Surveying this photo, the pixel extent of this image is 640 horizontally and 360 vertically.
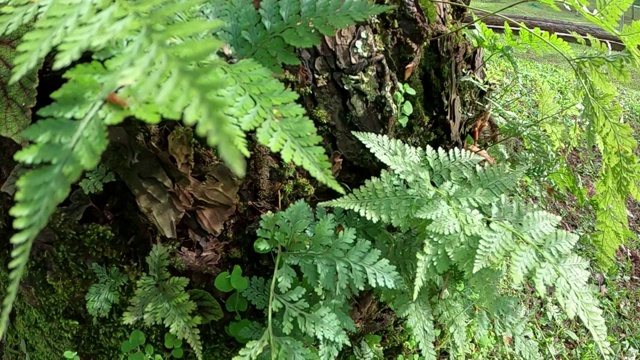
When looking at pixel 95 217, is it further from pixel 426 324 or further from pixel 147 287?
pixel 426 324

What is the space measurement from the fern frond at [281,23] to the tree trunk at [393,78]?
1.12ft

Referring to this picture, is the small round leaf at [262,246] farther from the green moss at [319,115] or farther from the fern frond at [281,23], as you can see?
the fern frond at [281,23]

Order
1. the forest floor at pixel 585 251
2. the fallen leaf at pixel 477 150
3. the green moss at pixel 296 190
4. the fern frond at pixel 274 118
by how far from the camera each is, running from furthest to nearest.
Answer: the forest floor at pixel 585 251
the fallen leaf at pixel 477 150
the green moss at pixel 296 190
the fern frond at pixel 274 118

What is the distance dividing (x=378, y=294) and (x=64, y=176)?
3.58ft

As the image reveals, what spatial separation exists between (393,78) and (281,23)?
59cm

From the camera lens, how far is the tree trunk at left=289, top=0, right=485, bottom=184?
4.66 ft

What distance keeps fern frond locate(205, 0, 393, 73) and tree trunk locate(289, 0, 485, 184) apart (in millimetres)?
341

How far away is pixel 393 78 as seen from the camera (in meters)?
1.54

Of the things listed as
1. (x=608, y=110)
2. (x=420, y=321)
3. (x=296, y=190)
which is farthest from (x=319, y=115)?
(x=608, y=110)

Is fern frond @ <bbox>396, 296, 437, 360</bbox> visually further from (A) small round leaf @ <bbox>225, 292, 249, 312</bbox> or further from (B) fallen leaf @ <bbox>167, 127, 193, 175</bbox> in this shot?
(B) fallen leaf @ <bbox>167, 127, 193, 175</bbox>

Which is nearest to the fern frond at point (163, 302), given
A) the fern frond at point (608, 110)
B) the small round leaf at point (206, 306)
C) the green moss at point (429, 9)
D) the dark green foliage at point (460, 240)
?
A: the small round leaf at point (206, 306)

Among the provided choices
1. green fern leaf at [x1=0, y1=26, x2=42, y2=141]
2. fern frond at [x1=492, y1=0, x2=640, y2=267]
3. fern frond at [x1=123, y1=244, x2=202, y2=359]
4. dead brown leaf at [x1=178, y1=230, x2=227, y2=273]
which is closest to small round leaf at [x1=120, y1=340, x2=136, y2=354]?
fern frond at [x1=123, y1=244, x2=202, y2=359]

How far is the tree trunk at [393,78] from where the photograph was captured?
1420 millimetres

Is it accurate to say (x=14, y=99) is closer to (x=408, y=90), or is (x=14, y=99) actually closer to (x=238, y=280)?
(x=238, y=280)
